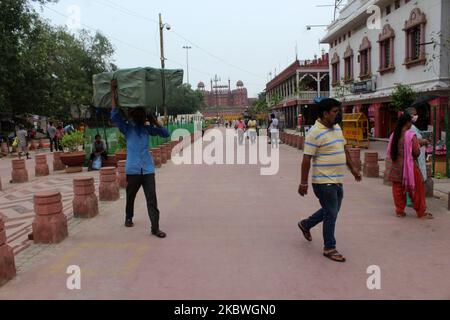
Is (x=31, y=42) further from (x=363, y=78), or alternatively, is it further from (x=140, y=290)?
(x=140, y=290)

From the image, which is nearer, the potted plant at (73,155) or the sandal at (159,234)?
the sandal at (159,234)

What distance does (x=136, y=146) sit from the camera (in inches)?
242

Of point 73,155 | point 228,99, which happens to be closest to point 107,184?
point 73,155

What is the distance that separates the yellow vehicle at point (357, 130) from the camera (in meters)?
19.8

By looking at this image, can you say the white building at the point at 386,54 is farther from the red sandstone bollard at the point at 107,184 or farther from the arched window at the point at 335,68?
the red sandstone bollard at the point at 107,184

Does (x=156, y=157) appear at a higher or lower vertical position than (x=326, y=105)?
lower

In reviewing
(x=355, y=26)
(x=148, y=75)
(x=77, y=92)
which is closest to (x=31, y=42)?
(x=77, y=92)

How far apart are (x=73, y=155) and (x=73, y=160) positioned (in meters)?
0.20

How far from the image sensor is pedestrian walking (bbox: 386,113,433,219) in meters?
6.66

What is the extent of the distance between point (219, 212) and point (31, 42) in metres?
23.3

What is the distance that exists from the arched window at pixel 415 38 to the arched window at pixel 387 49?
1840 mm

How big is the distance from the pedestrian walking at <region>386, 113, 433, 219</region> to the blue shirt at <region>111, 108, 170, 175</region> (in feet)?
11.5

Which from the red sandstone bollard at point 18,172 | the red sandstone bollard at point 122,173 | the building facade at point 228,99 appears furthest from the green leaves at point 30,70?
the building facade at point 228,99

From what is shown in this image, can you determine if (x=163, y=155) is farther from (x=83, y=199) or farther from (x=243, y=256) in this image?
(x=243, y=256)
